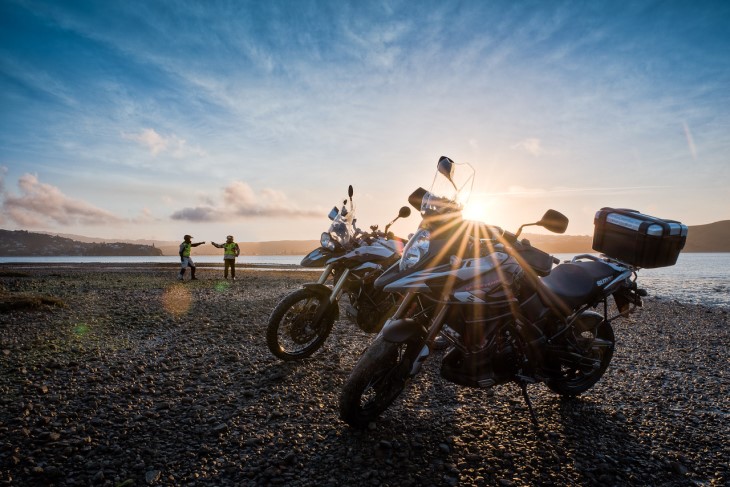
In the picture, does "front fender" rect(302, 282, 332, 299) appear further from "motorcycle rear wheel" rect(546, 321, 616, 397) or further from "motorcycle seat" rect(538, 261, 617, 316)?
"motorcycle rear wheel" rect(546, 321, 616, 397)

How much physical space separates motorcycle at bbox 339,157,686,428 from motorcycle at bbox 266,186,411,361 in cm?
174

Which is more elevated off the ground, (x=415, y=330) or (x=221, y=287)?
(x=415, y=330)

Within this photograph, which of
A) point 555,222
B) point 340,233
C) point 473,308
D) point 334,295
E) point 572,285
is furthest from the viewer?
point 340,233

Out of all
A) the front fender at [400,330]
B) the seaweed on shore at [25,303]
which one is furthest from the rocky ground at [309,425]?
the seaweed on shore at [25,303]

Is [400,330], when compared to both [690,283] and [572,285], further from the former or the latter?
[690,283]

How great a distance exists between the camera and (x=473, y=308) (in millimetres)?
3221

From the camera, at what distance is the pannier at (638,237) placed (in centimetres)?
365

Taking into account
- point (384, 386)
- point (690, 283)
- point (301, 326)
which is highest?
point (301, 326)

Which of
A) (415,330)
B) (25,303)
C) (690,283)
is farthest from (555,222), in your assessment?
(690,283)

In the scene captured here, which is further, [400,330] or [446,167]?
[446,167]

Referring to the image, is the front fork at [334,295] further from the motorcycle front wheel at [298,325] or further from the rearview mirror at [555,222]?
the rearview mirror at [555,222]

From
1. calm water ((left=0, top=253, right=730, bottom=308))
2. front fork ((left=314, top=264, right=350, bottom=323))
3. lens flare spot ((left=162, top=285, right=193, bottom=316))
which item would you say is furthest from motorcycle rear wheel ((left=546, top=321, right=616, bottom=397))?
calm water ((left=0, top=253, right=730, bottom=308))

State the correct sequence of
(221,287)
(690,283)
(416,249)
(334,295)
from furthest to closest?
(690,283), (221,287), (334,295), (416,249)

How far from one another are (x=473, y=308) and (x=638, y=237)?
2.07m
